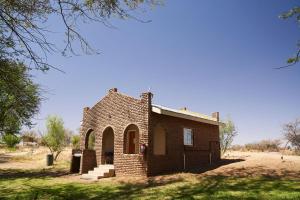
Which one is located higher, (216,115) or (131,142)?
(216,115)

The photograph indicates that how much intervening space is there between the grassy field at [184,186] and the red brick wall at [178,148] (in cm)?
142

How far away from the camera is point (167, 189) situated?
1207 centimetres

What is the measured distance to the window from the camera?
64.0 feet

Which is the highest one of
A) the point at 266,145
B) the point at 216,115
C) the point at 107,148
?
the point at 216,115

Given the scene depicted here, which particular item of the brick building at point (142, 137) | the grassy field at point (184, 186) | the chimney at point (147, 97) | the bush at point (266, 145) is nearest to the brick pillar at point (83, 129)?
the brick building at point (142, 137)

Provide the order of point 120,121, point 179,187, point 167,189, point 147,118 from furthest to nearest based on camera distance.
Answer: point 120,121, point 147,118, point 179,187, point 167,189

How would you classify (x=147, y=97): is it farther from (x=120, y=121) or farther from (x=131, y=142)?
(x=131, y=142)

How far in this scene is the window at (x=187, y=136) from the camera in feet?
64.0

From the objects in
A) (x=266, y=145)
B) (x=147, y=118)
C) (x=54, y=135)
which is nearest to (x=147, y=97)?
(x=147, y=118)

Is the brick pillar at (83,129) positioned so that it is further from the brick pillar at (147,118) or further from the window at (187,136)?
the window at (187,136)

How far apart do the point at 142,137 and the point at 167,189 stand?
452 cm

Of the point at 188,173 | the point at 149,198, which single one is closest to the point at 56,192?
the point at 149,198

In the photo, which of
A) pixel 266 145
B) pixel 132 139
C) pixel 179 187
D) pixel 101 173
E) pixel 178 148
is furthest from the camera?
pixel 266 145

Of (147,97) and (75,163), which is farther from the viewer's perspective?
(75,163)
